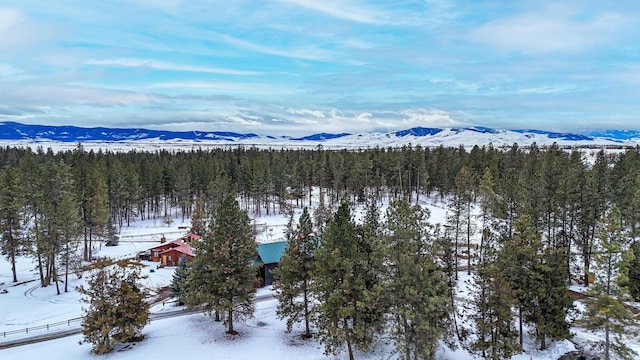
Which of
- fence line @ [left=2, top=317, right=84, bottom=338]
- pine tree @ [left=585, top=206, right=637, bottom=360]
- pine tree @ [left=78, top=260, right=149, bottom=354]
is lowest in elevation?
fence line @ [left=2, top=317, right=84, bottom=338]

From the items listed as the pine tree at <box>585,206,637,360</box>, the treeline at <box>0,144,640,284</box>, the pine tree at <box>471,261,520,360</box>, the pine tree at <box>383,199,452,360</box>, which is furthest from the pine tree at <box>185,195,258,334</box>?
the pine tree at <box>585,206,637,360</box>

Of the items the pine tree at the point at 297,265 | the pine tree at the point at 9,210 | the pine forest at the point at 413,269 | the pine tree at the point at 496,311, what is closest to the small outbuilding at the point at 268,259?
the pine forest at the point at 413,269

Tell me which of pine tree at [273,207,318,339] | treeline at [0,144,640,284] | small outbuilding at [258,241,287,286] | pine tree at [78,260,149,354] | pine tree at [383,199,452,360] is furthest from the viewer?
small outbuilding at [258,241,287,286]

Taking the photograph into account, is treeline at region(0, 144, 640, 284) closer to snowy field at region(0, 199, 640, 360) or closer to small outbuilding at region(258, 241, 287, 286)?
snowy field at region(0, 199, 640, 360)

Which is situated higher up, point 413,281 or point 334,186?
point 334,186

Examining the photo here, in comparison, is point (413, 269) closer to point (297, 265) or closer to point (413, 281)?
point (413, 281)

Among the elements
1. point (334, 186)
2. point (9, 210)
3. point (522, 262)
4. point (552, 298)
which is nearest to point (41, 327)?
point (9, 210)

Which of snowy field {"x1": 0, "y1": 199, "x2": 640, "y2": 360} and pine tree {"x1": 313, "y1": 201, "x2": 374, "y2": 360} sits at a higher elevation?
pine tree {"x1": 313, "y1": 201, "x2": 374, "y2": 360}
